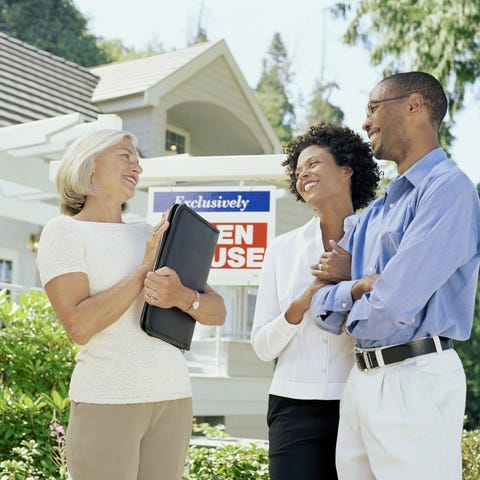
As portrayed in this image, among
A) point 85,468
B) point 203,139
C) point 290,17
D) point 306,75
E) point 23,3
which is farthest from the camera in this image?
point 306,75

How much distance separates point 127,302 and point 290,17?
38.1 m

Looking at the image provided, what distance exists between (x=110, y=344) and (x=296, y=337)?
71 cm

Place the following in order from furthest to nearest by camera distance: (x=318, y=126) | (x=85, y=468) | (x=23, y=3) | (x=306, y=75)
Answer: (x=306, y=75)
(x=23, y=3)
(x=318, y=126)
(x=85, y=468)

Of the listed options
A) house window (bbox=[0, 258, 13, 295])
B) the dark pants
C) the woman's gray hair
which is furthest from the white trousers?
house window (bbox=[0, 258, 13, 295])

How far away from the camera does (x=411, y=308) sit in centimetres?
222

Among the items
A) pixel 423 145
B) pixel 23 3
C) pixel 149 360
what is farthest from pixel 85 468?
pixel 23 3

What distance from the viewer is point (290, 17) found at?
38844mm

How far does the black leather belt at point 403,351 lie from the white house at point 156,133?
516cm

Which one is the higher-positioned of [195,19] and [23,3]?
[195,19]

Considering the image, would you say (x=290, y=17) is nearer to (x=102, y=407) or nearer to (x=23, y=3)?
(x=23, y=3)

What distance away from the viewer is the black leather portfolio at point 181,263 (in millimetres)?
2586

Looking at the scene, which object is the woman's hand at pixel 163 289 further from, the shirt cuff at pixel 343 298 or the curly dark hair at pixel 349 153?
the curly dark hair at pixel 349 153

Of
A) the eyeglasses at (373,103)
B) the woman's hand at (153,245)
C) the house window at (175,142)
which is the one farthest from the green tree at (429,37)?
the woman's hand at (153,245)

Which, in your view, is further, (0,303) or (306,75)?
(306,75)
